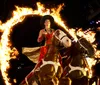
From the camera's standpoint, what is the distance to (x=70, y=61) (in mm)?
6773

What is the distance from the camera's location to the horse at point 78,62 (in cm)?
671

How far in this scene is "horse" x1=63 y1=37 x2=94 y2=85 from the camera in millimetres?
6707

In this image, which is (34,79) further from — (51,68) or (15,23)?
(15,23)

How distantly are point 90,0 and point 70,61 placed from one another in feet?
4.48

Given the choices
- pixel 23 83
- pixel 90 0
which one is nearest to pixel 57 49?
pixel 23 83

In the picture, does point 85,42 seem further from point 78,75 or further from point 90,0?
point 90,0

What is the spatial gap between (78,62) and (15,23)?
3.46 feet

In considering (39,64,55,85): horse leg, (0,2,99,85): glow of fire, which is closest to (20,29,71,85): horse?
(39,64,55,85): horse leg

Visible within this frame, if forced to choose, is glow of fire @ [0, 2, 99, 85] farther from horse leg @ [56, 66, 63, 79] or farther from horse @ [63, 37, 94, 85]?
horse leg @ [56, 66, 63, 79]

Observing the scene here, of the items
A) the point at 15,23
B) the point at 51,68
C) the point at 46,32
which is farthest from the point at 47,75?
the point at 15,23

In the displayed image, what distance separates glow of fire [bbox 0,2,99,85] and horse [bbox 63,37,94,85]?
16 cm

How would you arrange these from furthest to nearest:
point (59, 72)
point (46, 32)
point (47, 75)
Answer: point (46, 32) → point (59, 72) → point (47, 75)

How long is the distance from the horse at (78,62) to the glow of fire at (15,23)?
161 millimetres

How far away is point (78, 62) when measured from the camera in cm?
674
